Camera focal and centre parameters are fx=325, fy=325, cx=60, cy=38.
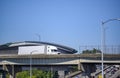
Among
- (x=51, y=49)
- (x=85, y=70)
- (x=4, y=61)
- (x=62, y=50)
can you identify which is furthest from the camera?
(x=62, y=50)

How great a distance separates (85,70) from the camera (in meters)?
90.6

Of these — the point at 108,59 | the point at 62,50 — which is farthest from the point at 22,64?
the point at 62,50

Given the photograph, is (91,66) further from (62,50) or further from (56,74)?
(62,50)

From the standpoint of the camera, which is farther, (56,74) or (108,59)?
(56,74)

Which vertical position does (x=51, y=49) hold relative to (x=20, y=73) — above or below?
above

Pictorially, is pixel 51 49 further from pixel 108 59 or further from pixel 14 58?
pixel 108 59

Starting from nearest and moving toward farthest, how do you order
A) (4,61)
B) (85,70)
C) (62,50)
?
1. (85,70)
2. (4,61)
3. (62,50)

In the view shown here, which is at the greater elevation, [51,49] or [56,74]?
[51,49]

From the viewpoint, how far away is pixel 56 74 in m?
122

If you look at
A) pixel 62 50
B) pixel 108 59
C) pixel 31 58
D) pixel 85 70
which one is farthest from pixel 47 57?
pixel 62 50

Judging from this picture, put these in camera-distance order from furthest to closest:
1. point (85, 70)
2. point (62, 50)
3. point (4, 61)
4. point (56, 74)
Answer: point (62, 50), point (56, 74), point (4, 61), point (85, 70)

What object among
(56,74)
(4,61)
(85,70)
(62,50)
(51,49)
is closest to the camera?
(85,70)

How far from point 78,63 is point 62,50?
61014 mm

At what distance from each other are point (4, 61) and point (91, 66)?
26.2 m
